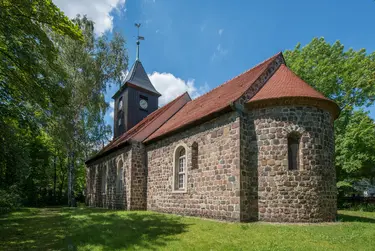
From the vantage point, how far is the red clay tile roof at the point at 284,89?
1042 centimetres

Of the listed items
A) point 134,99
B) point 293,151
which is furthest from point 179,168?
point 134,99

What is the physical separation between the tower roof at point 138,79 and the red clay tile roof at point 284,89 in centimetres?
1319

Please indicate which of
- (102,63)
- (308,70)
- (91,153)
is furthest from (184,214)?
(91,153)

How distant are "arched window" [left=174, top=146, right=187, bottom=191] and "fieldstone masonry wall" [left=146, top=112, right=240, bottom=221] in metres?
0.30

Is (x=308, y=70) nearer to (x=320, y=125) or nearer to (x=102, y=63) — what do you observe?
(x=320, y=125)

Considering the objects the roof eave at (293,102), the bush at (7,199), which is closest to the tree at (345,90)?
the roof eave at (293,102)

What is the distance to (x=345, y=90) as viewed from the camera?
22250mm

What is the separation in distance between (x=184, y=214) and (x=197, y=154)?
2804mm

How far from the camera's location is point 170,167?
47.0 ft

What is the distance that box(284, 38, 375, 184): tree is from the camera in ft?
63.8

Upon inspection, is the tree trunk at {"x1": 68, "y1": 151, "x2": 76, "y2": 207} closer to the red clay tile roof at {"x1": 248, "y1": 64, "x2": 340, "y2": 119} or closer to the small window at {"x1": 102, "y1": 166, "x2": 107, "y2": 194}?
the small window at {"x1": 102, "y1": 166, "x2": 107, "y2": 194}

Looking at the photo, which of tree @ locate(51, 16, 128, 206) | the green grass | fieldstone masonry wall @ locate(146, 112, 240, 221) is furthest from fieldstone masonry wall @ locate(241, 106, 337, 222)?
tree @ locate(51, 16, 128, 206)

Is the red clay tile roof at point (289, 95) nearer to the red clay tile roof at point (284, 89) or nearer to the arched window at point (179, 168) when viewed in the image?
the red clay tile roof at point (284, 89)

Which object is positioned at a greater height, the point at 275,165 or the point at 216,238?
the point at 275,165
